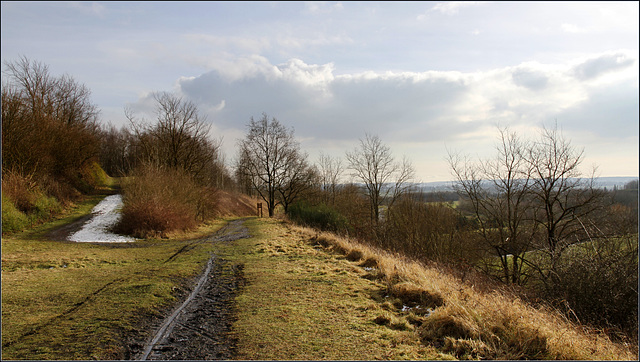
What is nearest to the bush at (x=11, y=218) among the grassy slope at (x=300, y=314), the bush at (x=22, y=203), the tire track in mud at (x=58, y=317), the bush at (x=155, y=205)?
the bush at (x=22, y=203)

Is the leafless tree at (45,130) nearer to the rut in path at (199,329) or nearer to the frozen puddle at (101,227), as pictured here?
the frozen puddle at (101,227)

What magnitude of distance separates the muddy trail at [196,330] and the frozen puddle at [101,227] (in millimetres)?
11776

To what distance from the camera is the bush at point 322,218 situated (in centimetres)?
2705

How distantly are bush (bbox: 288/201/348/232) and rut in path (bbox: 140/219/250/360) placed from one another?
18904mm

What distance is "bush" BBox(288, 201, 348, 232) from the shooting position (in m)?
27.0

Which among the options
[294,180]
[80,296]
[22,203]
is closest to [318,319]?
[80,296]

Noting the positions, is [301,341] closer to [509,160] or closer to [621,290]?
[621,290]

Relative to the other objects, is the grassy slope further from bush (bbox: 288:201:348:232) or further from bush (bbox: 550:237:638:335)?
bush (bbox: 288:201:348:232)

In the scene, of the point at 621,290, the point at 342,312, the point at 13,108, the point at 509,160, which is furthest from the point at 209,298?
the point at 13,108

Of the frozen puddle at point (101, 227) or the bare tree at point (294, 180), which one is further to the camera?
the bare tree at point (294, 180)

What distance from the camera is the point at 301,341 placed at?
4.70 m

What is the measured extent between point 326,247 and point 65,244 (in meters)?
11.1

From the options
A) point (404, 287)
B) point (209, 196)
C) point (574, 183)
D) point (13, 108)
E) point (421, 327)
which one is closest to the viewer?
point (421, 327)

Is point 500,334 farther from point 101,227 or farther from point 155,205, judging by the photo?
point 101,227
